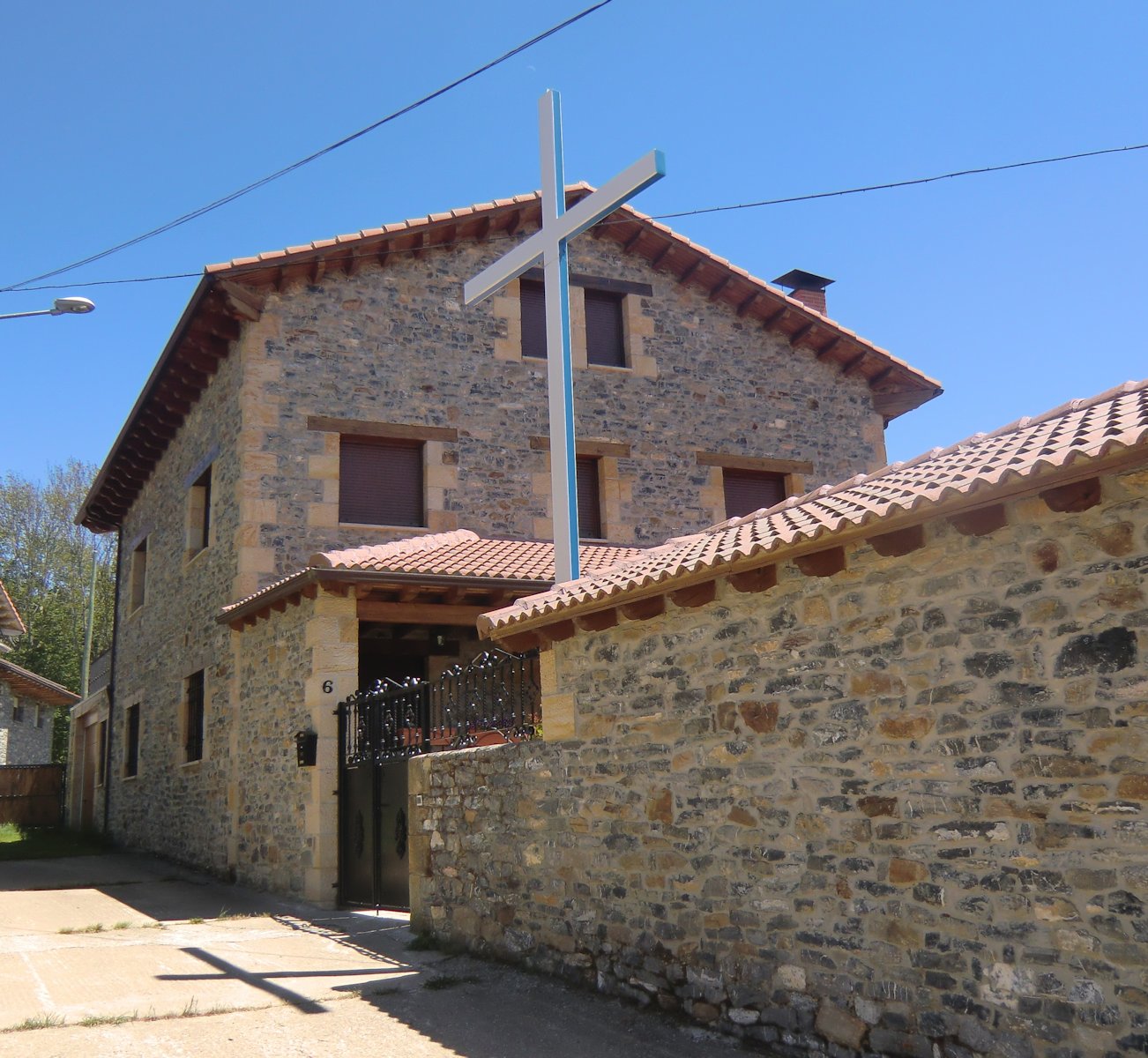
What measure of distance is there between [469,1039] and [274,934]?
361 cm

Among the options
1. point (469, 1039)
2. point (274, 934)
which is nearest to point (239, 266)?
point (274, 934)

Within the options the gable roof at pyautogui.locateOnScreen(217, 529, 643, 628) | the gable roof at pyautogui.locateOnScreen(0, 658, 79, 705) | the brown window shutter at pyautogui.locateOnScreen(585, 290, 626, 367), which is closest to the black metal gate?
the gable roof at pyautogui.locateOnScreen(217, 529, 643, 628)

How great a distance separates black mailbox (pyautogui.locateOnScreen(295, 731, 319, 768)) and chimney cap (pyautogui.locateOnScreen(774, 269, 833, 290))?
10599 mm

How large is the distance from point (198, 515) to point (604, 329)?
19.9 ft

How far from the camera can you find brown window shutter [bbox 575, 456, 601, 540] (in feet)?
46.5

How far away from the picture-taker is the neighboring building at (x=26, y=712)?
23.7 meters

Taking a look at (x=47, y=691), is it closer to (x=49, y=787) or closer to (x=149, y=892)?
(x=49, y=787)

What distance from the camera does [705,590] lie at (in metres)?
5.85

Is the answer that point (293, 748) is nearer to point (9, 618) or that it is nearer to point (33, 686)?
point (9, 618)

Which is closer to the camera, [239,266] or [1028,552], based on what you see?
[1028,552]

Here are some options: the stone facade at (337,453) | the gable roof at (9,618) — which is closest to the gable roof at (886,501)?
the stone facade at (337,453)

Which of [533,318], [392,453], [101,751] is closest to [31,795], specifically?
[101,751]

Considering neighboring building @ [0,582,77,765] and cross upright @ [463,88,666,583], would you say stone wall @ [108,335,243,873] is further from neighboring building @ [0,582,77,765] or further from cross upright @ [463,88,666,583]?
neighboring building @ [0,582,77,765]

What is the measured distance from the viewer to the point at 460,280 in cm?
1421
